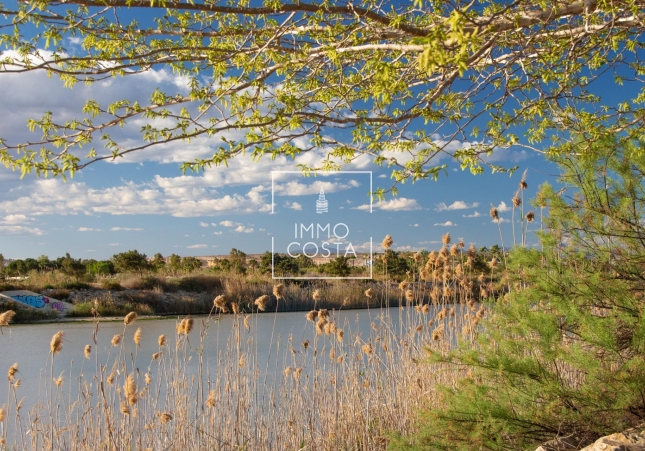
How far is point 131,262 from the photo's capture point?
19.0 m

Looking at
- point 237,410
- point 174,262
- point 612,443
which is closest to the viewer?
point 612,443

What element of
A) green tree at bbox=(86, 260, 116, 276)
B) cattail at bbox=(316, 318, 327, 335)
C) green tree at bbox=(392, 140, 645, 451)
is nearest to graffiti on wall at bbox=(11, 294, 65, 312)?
green tree at bbox=(86, 260, 116, 276)

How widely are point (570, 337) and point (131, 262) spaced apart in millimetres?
17960

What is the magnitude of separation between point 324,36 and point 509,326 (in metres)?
2.11

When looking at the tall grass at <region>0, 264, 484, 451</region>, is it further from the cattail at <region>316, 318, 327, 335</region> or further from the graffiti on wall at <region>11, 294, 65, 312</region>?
the graffiti on wall at <region>11, 294, 65, 312</region>

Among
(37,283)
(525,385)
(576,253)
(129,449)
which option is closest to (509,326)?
(525,385)

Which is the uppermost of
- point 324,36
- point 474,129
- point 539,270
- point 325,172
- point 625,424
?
point 324,36

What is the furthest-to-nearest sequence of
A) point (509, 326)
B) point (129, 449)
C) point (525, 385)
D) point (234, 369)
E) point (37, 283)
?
point (37, 283), point (234, 369), point (129, 449), point (509, 326), point (525, 385)

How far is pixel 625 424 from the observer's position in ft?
7.81

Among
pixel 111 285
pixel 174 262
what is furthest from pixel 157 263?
pixel 111 285

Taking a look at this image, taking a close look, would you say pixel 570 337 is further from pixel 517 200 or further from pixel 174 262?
pixel 174 262

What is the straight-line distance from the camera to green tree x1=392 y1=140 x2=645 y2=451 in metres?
2.41

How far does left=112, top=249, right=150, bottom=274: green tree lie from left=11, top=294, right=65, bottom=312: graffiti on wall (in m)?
4.83

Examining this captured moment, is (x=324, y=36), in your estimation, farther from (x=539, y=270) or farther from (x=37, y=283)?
(x=37, y=283)
